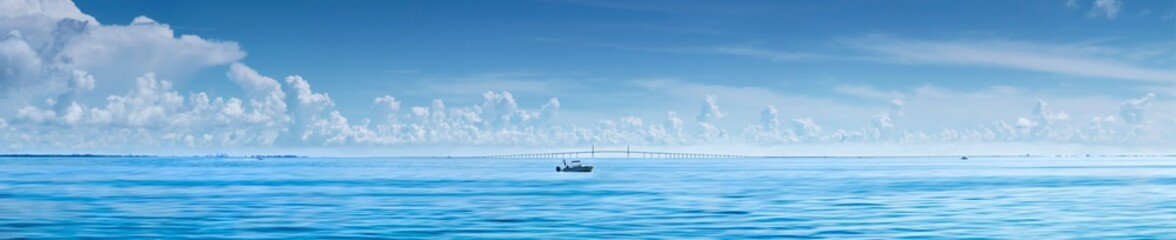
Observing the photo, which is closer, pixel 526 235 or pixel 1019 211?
pixel 526 235

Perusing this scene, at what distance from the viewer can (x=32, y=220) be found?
60.4 metres

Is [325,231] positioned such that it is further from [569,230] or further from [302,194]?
[302,194]

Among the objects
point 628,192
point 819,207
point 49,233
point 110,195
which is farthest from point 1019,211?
point 110,195

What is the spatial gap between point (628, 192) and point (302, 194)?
27.0 metres

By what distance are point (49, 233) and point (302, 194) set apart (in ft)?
142

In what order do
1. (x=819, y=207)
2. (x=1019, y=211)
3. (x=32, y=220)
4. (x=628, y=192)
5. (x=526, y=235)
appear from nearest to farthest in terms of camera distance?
(x=526, y=235) → (x=32, y=220) → (x=1019, y=211) → (x=819, y=207) → (x=628, y=192)

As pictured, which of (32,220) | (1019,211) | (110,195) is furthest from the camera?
(110,195)

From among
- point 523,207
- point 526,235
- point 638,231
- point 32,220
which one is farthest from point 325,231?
point 523,207

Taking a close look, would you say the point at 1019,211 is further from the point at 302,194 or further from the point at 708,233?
the point at 302,194

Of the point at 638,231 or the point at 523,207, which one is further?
the point at 523,207

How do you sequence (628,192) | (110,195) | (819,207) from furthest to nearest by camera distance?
(628,192)
(110,195)
(819,207)

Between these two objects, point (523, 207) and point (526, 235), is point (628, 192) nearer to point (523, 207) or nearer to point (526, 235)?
point (523, 207)

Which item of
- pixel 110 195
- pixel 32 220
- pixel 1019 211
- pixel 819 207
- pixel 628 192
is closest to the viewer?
pixel 32 220

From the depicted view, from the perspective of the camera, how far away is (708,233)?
171 ft
